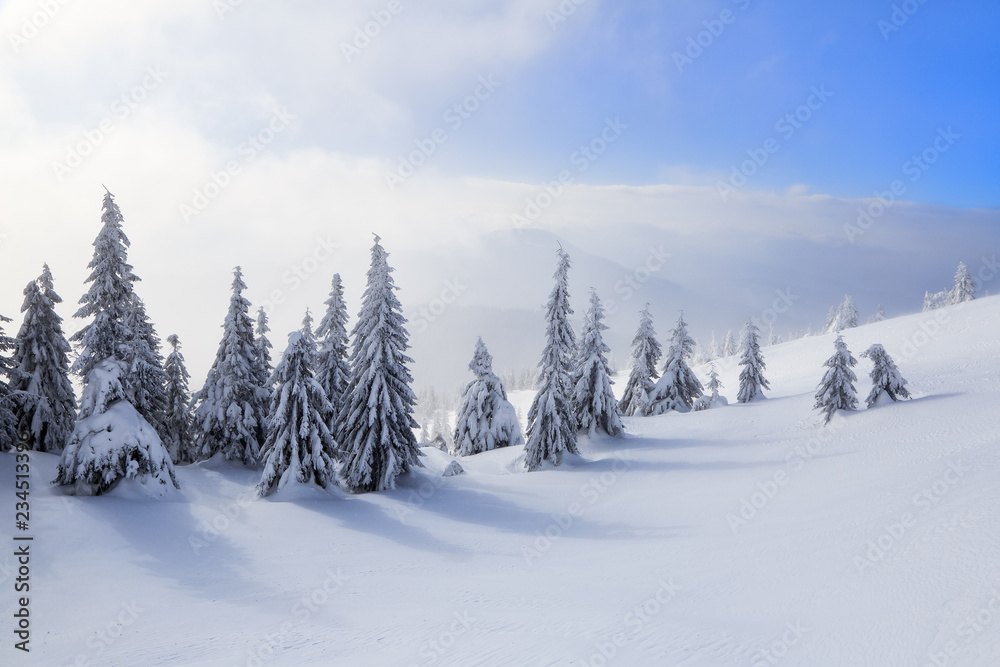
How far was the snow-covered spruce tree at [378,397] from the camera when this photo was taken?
2520cm

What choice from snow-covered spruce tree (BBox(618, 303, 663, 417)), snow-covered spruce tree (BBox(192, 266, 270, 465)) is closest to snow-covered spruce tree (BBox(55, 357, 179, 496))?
snow-covered spruce tree (BBox(192, 266, 270, 465))

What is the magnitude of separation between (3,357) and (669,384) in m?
44.4

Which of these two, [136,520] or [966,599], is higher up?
[966,599]

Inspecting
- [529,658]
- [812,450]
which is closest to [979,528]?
[529,658]

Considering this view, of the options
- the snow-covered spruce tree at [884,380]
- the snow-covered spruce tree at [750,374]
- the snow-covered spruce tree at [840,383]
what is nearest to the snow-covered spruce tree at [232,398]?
the snow-covered spruce tree at [840,383]

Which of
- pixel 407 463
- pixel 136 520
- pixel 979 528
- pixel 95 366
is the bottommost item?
pixel 136 520

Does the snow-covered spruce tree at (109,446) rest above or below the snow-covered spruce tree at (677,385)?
below

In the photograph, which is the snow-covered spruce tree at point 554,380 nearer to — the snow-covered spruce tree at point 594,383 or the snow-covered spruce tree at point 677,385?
the snow-covered spruce tree at point 594,383

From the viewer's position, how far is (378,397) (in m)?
25.3

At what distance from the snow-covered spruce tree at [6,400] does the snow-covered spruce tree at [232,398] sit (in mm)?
8832

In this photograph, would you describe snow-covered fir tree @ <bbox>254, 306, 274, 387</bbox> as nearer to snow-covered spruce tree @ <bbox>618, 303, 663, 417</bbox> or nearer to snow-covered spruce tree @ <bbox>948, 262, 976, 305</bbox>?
snow-covered spruce tree @ <bbox>618, 303, 663, 417</bbox>

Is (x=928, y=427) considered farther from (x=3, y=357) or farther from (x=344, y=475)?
(x=3, y=357)

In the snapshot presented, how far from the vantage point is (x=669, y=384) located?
1789 inches

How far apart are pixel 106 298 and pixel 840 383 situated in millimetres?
39508
